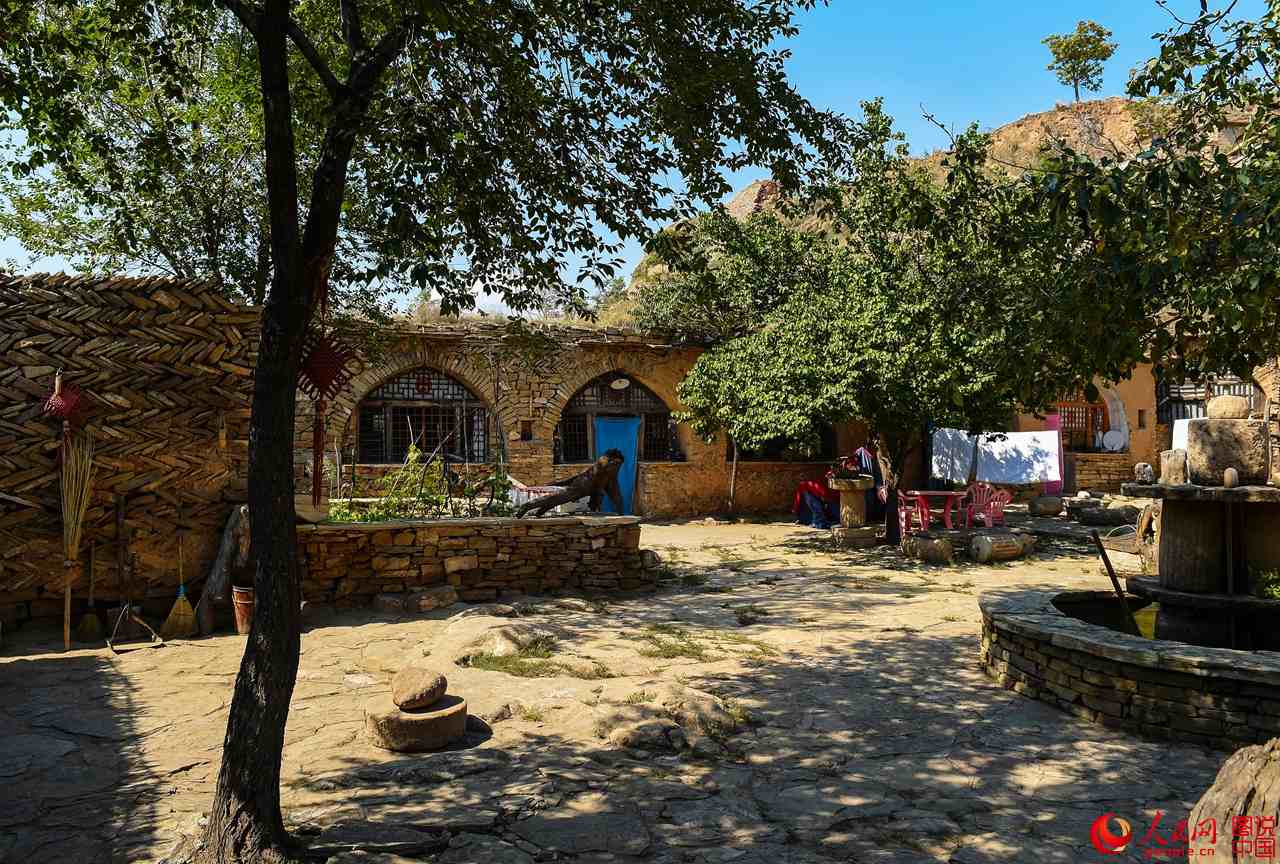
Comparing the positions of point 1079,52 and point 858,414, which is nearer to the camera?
point 858,414

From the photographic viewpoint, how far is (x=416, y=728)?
4277mm

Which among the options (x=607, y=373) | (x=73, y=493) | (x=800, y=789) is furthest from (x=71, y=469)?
(x=607, y=373)

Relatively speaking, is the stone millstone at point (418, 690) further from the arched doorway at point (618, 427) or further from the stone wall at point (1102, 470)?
the stone wall at point (1102, 470)

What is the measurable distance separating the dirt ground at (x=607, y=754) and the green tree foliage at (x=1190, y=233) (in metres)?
2.15

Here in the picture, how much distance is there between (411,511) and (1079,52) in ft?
120

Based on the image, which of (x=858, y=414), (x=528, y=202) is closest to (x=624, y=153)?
(x=528, y=202)

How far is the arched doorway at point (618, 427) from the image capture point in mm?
15961

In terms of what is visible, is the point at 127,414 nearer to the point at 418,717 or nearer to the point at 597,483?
the point at 418,717

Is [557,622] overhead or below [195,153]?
below

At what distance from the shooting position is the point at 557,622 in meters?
7.20

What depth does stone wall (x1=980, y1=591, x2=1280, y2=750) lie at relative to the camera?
421cm

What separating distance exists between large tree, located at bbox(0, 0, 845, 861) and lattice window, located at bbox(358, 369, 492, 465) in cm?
913

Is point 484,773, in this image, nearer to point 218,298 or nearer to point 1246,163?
point 1246,163

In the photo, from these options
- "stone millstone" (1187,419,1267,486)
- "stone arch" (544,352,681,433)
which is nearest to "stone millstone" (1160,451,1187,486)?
"stone millstone" (1187,419,1267,486)
